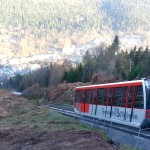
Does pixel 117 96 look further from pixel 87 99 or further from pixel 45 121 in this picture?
pixel 87 99

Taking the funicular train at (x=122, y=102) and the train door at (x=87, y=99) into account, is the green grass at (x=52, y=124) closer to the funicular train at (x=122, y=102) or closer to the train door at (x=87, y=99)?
the funicular train at (x=122, y=102)

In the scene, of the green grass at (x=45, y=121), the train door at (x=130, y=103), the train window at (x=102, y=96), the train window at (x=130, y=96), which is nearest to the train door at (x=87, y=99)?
the train window at (x=102, y=96)

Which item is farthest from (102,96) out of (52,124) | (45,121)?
(52,124)

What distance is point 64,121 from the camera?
2014 centimetres

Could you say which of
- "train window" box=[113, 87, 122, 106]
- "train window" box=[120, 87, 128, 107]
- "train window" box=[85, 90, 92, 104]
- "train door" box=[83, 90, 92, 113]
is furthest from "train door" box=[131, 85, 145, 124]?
"train door" box=[83, 90, 92, 113]

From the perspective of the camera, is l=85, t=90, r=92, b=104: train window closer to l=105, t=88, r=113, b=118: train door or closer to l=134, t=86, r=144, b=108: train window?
l=105, t=88, r=113, b=118: train door

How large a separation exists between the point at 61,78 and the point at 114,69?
1773 cm

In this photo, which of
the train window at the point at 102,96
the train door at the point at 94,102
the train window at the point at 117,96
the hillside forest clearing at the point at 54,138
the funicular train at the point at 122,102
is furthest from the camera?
the train door at the point at 94,102

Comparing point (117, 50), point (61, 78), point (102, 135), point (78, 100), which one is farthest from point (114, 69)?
point (102, 135)

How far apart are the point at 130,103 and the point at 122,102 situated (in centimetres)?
94

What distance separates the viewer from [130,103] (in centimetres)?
1862

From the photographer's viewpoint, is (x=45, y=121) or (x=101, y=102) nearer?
(x=45, y=121)

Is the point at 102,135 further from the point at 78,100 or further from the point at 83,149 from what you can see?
the point at 78,100

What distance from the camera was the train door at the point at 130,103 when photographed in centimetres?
1831
